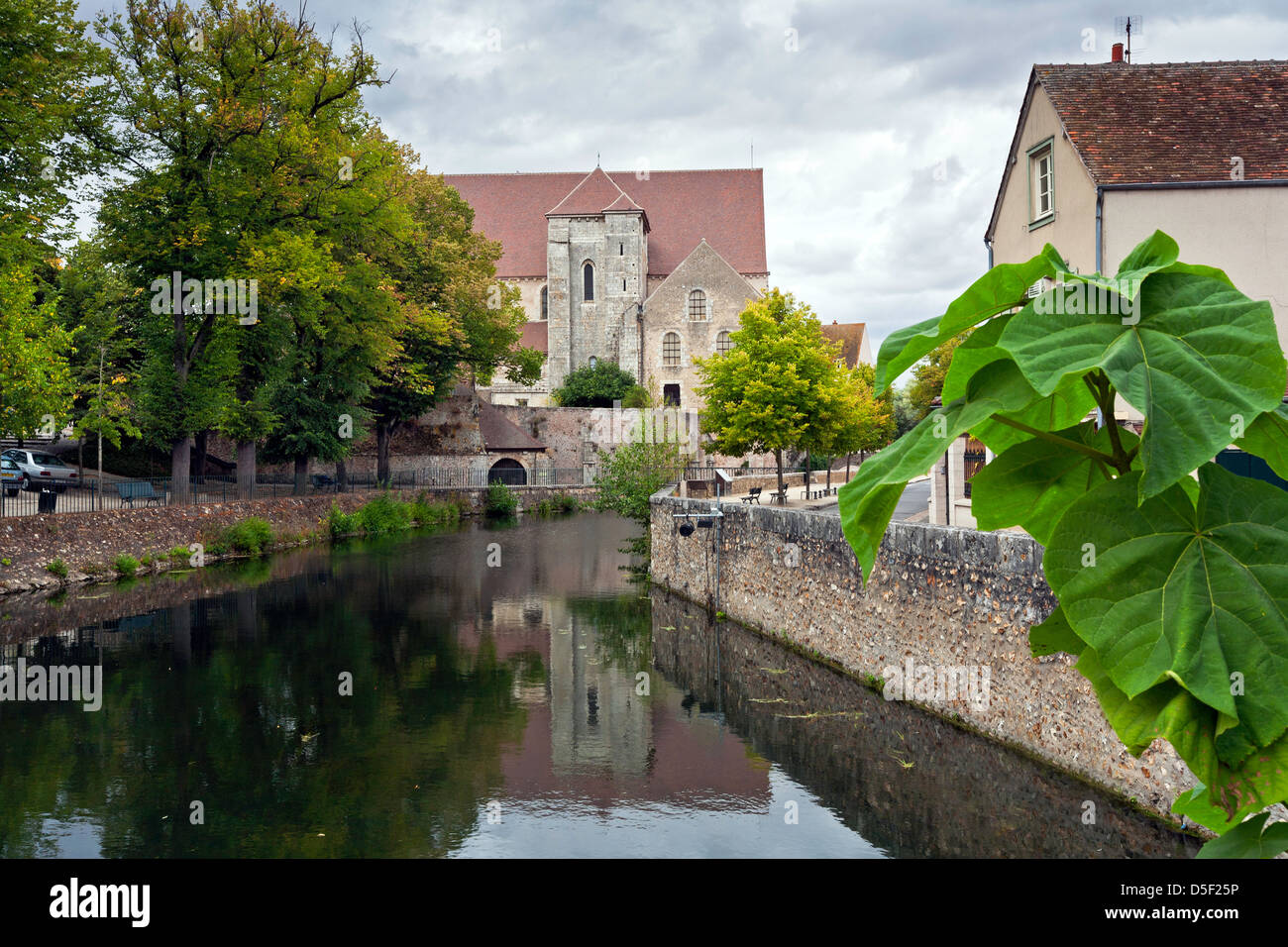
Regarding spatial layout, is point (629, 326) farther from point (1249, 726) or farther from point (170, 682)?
point (1249, 726)

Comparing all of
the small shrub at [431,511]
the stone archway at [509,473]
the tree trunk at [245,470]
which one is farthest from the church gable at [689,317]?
the tree trunk at [245,470]

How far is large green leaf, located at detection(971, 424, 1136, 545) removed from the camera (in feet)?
3.79

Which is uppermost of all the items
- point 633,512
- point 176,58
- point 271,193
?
point 176,58

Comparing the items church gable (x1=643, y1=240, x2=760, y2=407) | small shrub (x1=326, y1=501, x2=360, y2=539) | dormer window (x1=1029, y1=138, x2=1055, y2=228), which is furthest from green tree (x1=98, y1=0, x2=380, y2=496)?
church gable (x1=643, y1=240, x2=760, y2=407)

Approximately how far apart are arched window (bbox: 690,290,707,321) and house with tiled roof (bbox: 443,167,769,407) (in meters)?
0.07

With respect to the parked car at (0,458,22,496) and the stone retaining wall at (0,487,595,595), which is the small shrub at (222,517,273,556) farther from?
the parked car at (0,458,22,496)

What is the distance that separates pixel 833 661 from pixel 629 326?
54.7 m

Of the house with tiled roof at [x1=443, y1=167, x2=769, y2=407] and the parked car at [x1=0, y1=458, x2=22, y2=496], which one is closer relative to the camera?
the parked car at [x1=0, y1=458, x2=22, y2=496]

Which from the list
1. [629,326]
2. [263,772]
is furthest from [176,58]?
[629,326]

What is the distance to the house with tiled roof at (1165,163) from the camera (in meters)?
16.8

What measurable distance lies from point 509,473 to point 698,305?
1880 cm

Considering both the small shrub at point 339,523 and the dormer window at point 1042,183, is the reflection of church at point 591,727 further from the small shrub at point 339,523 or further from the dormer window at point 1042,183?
the small shrub at point 339,523

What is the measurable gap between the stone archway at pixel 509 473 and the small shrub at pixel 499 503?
20.3 feet
